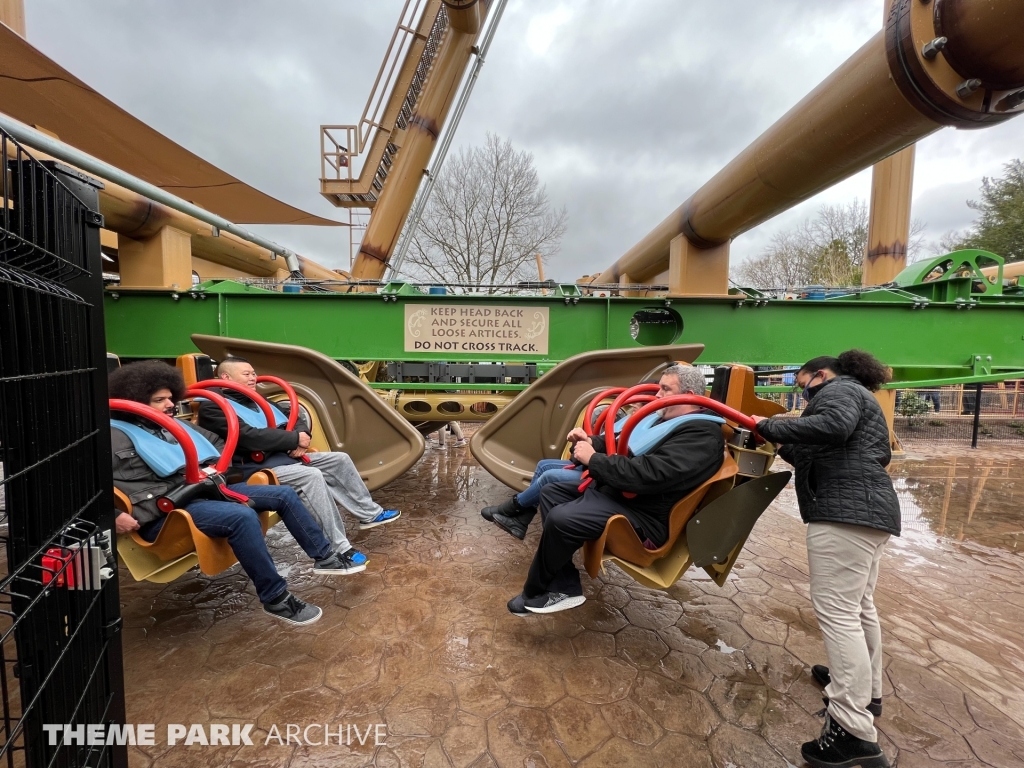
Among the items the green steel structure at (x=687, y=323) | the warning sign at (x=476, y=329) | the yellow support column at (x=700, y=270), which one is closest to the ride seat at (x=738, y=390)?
the green steel structure at (x=687, y=323)

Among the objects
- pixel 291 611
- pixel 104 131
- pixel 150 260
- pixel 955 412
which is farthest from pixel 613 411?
pixel 955 412

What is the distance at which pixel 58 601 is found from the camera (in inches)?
48.5

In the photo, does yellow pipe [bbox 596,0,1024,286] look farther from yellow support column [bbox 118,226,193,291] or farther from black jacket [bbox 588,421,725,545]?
yellow support column [bbox 118,226,193,291]

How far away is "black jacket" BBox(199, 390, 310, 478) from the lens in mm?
2855

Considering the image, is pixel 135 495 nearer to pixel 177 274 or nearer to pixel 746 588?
pixel 177 274

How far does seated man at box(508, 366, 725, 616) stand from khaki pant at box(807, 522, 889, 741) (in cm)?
50

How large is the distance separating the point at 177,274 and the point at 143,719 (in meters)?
3.60

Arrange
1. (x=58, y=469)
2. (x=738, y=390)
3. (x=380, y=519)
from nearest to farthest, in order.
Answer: (x=58, y=469), (x=738, y=390), (x=380, y=519)

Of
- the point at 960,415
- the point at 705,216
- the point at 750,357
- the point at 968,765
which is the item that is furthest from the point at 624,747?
the point at 960,415

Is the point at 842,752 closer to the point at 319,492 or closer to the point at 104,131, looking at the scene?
the point at 319,492

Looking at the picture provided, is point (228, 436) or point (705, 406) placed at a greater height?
point (705, 406)

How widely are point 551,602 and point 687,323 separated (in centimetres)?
271

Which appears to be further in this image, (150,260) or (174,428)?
(150,260)

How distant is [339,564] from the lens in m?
2.71
